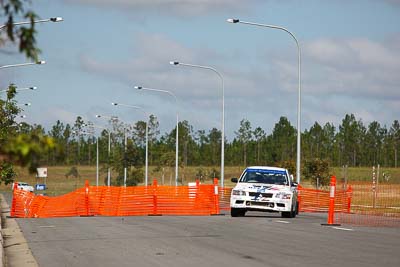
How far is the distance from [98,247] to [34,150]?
12.7m

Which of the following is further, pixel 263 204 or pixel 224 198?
pixel 224 198

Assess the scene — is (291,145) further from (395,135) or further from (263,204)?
(263,204)

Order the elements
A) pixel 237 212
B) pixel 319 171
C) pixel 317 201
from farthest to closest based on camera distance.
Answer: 1. pixel 319 171
2. pixel 317 201
3. pixel 237 212

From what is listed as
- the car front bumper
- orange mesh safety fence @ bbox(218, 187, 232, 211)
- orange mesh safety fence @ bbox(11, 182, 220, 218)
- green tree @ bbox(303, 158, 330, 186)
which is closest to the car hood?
the car front bumper

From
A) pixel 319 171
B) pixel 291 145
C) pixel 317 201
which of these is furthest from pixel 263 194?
pixel 291 145

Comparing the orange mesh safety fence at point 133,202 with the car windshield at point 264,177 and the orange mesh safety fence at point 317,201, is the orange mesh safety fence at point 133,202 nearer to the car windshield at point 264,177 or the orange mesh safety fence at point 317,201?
the car windshield at point 264,177

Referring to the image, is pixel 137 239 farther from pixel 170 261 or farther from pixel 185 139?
pixel 185 139

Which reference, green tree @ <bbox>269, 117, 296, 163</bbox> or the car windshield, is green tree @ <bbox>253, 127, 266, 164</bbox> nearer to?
green tree @ <bbox>269, 117, 296, 163</bbox>

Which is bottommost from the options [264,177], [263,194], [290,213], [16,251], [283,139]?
[16,251]

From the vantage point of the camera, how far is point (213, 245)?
17.5 m

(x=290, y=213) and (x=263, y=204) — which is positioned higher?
(x=263, y=204)

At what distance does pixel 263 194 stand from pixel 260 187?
291mm

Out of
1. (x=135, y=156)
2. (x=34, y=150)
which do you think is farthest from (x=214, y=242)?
(x=135, y=156)

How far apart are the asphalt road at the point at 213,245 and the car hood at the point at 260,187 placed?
153 inches
